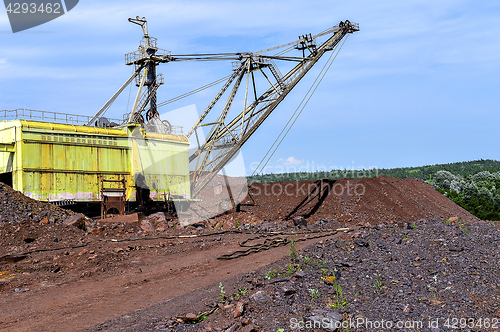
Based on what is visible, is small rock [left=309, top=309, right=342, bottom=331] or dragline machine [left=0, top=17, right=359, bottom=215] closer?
small rock [left=309, top=309, right=342, bottom=331]

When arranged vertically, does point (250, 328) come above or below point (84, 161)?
below

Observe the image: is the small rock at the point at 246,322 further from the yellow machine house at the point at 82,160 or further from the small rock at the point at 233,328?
the yellow machine house at the point at 82,160

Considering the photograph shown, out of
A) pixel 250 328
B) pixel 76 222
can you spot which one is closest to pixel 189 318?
pixel 250 328

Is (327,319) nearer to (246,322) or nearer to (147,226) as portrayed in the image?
(246,322)

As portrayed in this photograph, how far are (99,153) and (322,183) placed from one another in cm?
1287

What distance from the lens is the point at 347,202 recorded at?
74.1 ft

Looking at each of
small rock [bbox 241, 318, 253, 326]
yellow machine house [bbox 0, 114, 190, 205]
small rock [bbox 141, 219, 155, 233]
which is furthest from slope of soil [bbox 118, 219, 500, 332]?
yellow machine house [bbox 0, 114, 190, 205]

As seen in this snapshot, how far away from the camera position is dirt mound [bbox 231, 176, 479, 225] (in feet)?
70.9

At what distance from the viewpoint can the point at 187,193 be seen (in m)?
26.1

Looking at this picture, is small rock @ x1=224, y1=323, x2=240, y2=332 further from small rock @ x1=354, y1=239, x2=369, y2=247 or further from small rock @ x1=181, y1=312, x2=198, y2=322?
→ small rock @ x1=354, y1=239, x2=369, y2=247

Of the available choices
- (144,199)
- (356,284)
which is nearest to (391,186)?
(144,199)

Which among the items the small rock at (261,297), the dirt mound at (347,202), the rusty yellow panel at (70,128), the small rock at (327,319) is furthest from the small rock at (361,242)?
the rusty yellow panel at (70,128)

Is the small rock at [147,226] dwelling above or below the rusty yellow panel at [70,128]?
below

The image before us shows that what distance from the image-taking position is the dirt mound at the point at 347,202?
70.9 feet
